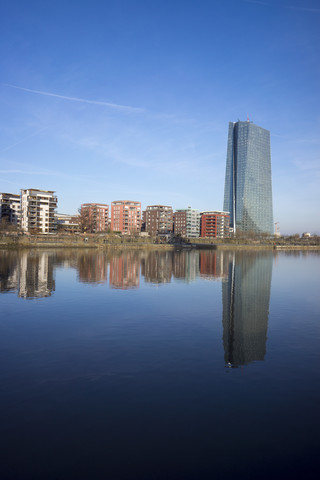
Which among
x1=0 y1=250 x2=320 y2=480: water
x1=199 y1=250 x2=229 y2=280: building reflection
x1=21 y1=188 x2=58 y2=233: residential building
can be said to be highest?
x1=21 y1=188 x2=58 y2=233: residential building

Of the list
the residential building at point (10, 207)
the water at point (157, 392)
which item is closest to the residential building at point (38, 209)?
the residential building at point (10, 207)

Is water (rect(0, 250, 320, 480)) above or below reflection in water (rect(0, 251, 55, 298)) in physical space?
below

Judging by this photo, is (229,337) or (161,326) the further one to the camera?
(161,326)

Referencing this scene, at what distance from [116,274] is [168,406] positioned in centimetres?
3486

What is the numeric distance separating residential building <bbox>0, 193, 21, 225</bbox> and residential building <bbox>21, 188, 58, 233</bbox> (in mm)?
21416

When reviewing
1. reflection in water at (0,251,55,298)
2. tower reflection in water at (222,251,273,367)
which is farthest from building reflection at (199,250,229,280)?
reflection in water at (0,251,55,298)

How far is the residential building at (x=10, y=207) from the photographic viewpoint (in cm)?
15825

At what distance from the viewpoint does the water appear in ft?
26.6

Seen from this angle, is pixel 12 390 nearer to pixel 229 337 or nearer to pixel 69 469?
pixel 69 469

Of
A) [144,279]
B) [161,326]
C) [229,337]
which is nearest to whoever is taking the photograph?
[229,337]

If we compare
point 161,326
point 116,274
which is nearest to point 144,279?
point 116,274

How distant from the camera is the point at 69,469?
770 centimetres

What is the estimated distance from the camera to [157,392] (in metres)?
11.5

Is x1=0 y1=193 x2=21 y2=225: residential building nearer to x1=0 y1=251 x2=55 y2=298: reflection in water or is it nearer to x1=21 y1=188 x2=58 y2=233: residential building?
x1=21 y1=188 x2=58 y2=233: residential building
